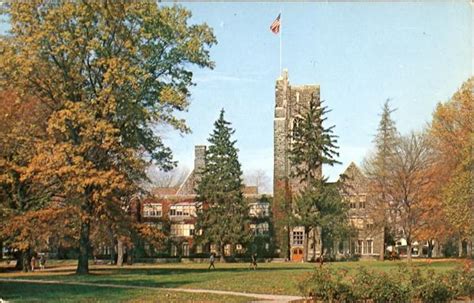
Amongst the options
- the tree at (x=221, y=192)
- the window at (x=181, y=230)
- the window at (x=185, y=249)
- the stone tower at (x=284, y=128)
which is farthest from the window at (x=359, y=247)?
the window at (x=185, y=249)

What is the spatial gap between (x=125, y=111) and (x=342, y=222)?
35120 mm

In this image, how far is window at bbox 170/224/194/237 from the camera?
253ft

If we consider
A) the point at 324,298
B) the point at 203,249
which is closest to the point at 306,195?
the point at 203,249

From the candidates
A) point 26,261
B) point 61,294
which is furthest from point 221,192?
point 61,294

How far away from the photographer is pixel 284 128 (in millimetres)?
82938

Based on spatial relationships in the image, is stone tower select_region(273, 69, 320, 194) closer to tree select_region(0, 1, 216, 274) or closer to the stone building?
the stone building

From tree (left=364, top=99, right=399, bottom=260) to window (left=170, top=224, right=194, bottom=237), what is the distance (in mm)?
24441

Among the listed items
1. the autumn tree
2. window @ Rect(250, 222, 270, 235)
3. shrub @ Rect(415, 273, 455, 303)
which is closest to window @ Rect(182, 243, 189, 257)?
window @ Rect(250, 222, 270, 235)

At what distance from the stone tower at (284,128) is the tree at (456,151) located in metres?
29.5

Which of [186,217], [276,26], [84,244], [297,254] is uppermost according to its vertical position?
[276,26]

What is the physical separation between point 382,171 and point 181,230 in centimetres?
2906

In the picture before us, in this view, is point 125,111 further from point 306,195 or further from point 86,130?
point 306,195

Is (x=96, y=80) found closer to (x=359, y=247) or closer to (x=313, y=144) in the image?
(x=313, y=144)

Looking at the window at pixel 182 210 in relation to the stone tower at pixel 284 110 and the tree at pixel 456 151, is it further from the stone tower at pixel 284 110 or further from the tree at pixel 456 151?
the tree at pixel 456 151
